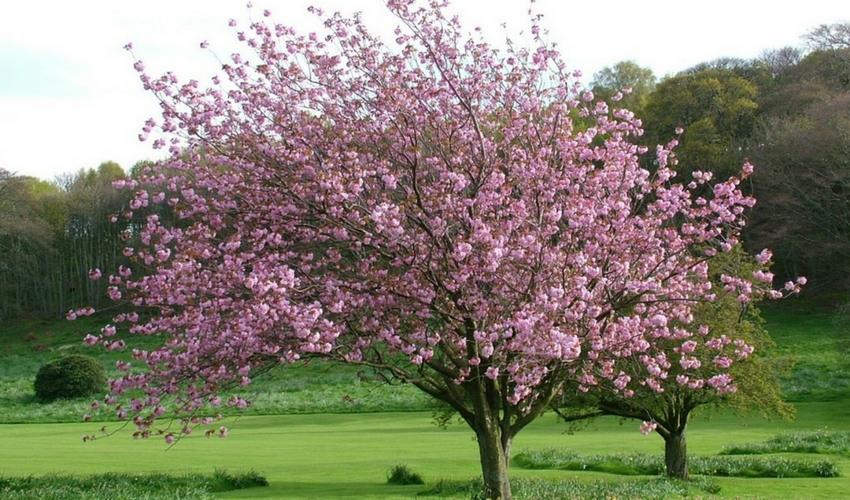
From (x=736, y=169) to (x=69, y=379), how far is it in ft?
138

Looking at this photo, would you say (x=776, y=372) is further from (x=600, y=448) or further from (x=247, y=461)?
(x=247, y=461)

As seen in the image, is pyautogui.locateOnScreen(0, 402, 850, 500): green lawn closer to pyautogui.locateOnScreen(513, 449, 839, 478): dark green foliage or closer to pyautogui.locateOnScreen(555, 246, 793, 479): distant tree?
pyautogui.locateOnScreen(513, 449, 839, 478): dark green foliage

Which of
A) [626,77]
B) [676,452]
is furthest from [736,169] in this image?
[676,452]

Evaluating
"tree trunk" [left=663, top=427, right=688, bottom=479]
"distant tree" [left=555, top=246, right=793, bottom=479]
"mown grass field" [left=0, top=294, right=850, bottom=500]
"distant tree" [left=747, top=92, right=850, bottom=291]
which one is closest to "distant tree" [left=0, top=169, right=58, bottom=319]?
"mown grass field" [left=0, top=294, right=850, bottom=500]

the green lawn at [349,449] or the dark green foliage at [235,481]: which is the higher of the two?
the dark green foliage at [235,481]

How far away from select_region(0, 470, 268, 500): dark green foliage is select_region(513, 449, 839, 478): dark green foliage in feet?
26.4

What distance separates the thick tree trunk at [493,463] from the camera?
12273 millimetres

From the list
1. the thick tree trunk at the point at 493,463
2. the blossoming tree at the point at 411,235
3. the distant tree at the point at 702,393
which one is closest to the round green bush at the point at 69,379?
the distant tree at the point at 702,393

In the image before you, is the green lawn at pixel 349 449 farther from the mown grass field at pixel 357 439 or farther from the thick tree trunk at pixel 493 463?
the thick tree trunk at pixel 493 463

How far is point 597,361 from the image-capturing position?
11.7 meters

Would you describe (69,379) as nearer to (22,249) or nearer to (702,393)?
(702,393)

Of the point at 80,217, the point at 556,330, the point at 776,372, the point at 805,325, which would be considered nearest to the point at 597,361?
the point at 556,330

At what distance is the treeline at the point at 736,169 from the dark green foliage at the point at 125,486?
Answer: 1953 centimetres

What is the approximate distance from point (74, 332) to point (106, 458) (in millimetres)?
48319
